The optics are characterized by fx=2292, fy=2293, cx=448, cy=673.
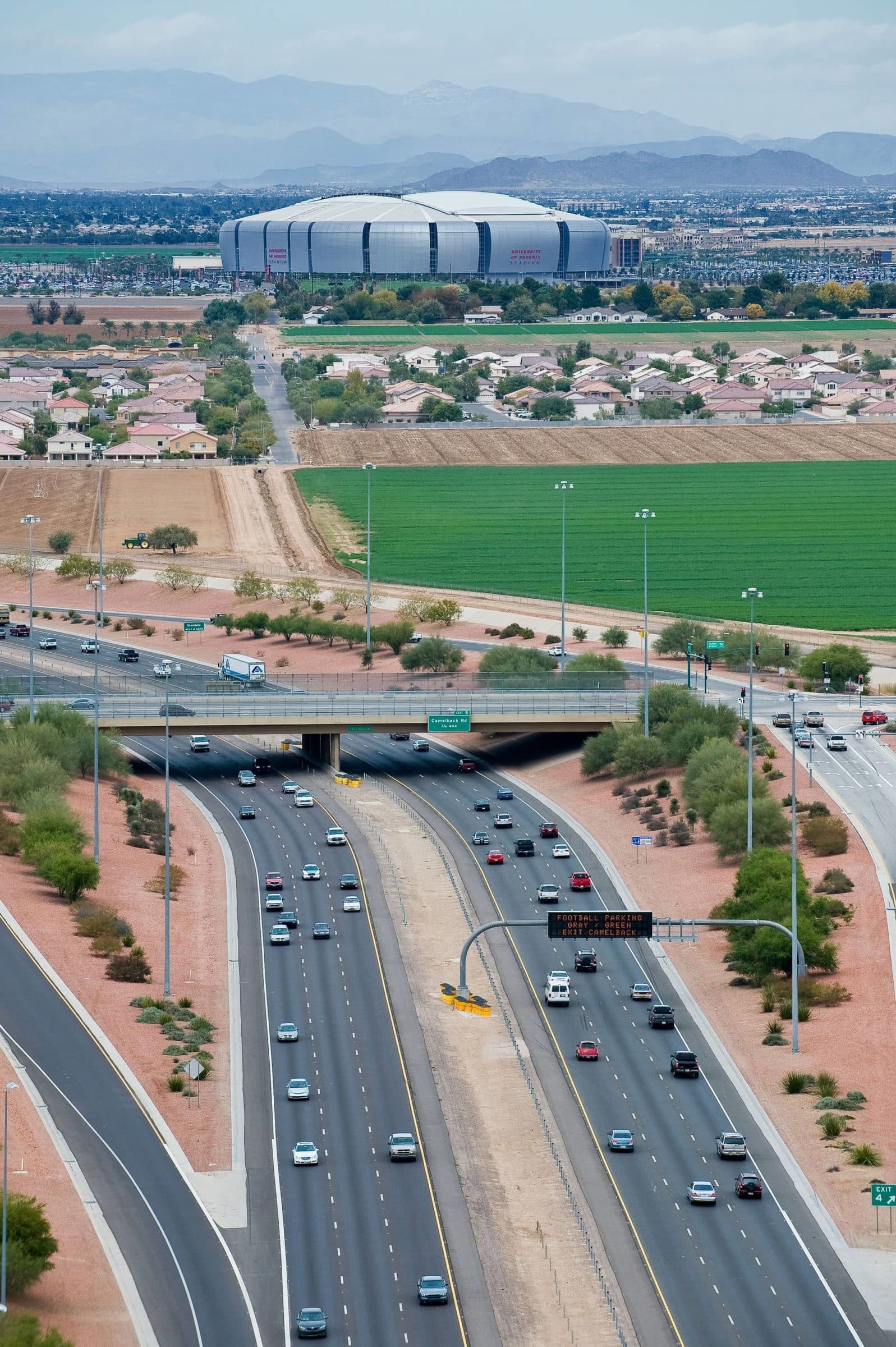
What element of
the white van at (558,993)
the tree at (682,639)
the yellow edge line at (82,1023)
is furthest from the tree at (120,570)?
the white van at (558,993)

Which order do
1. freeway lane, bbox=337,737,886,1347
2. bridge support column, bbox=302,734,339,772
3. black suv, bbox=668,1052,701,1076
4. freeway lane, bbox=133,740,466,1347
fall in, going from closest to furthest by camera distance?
1. freeway lane, bbox=337,737,886,1347
2. freeway lane, bbox=133,740,466,1347
3. black suv, bbox=668,1052,701,1076
4. bridge support column, bbox=302,734,339,772

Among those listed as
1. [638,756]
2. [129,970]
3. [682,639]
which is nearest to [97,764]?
[129,970]

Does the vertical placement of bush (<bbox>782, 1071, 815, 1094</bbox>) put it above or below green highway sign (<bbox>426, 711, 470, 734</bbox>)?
below

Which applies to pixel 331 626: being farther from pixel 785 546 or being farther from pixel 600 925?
pixel 600 925

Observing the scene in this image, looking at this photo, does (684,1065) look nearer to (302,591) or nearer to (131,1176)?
(131,1176)

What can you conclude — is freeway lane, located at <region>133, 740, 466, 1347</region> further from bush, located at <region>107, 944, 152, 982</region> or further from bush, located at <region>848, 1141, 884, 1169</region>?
bush, located at <region>848, 1141, 884, 1169</region>

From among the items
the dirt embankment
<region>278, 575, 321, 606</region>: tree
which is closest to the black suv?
<region>278, 575, 321, 606</region>: tree
